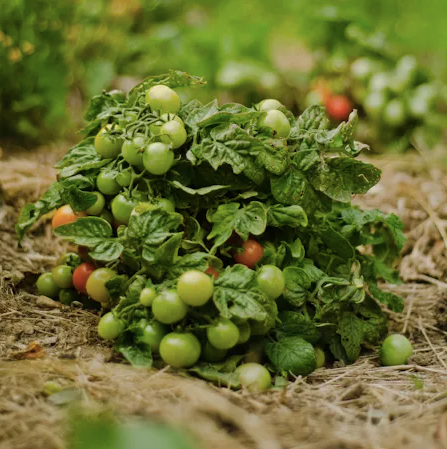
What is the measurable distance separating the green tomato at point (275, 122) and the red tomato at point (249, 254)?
1.15ft

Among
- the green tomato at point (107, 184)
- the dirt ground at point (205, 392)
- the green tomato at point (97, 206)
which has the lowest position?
the dirt ground at point (205, 392)

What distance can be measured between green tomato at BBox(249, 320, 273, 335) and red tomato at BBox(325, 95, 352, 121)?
256 cm

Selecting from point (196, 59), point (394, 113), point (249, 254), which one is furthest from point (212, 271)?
point (196, 59)

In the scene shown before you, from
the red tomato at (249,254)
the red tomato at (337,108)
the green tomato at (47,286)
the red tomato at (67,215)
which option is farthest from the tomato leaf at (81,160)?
the red tomato at (337,108)

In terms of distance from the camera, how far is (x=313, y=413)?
4.71ft

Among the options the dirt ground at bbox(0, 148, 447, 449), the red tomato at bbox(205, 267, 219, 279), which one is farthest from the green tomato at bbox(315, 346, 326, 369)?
Result: the red tomato at bbox(205, 267, 219, 279)

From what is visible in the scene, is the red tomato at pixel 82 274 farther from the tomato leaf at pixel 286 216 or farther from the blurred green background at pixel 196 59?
the blurred green background at pixel 196 59

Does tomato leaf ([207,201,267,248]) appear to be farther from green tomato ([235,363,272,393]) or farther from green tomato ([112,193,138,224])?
green tomato ([235,363,272,393])

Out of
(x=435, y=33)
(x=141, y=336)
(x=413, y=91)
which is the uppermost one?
(x=435, y=33)

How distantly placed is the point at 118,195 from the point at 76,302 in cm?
47

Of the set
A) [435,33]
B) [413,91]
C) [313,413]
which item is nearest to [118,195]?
[313,413]

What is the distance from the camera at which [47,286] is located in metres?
2.06

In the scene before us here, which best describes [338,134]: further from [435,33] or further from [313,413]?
[435,33]

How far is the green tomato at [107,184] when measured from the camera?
1.78 m
